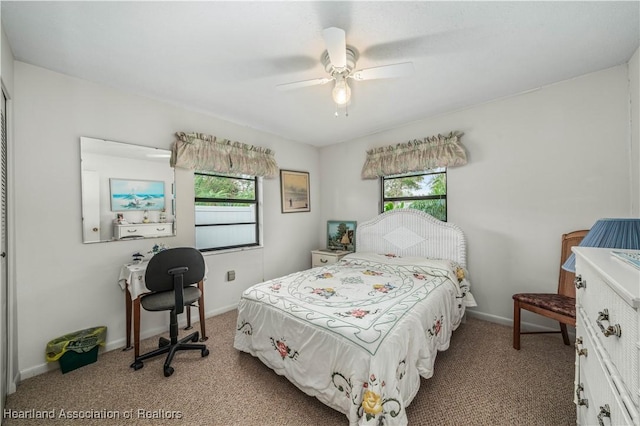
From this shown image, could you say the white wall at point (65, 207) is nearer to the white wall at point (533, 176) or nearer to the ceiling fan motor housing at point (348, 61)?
the ceiling fan motor housing at point (348, 61)

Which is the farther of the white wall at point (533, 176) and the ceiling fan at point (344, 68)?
the white wall at point (533, 176)

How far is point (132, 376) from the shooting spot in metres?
1.91

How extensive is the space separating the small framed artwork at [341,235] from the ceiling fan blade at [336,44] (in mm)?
2601

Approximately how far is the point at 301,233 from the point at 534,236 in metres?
2.94

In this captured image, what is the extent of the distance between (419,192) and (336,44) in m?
2.36

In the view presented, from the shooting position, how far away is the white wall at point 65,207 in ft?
6.29

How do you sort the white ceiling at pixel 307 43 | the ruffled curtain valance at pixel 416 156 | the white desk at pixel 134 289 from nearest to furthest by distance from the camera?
the white ceiling at pixel 307 43 → the white desk at pixel 134 289 → the ruffled curtain valance at pixel 416 156

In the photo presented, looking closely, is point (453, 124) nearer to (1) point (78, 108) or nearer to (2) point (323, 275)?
(2) point (323, 275)

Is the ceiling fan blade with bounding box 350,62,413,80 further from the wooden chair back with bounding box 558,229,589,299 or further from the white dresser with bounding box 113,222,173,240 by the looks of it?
the white dresser with bounding box 113,222,173,240

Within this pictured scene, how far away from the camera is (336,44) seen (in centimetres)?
144

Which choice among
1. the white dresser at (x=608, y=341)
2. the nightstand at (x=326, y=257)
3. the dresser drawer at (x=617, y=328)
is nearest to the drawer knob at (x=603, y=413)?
the white dresser at (x=608, y=341)

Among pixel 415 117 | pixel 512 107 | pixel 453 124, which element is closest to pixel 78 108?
pixel 415 117

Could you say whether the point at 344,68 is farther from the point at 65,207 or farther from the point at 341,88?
the point at 65,207

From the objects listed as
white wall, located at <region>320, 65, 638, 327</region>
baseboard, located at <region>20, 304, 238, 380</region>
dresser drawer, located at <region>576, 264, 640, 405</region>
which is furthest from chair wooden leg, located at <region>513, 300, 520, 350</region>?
baseboard, located at <region>20, 304, 238, 380</region>
